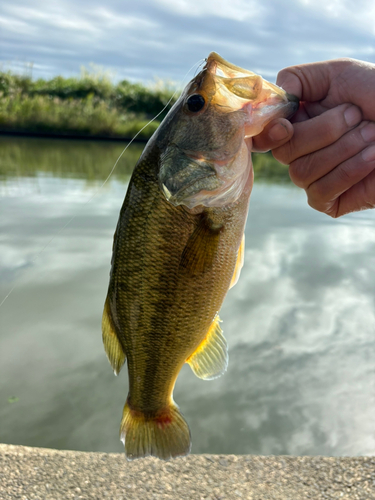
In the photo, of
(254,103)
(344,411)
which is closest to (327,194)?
(254,103)

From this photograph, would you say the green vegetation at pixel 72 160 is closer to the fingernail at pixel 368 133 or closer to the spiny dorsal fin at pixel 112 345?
the spiny dorsal fin at pixel 112 345

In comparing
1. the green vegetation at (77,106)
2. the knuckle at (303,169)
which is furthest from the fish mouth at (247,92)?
the green vegetation at (77,106)

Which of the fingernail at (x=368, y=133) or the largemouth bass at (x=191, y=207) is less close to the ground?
the fingernail at (x=368, y=133)

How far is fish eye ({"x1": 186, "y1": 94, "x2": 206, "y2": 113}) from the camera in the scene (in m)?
1.51

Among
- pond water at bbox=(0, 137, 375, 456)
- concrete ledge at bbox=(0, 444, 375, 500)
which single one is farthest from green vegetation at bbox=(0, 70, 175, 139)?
concrete ledge at bbox=(0, 444, 375, 500)

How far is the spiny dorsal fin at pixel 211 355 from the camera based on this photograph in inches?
70.8

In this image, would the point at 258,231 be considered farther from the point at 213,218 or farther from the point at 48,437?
the point at 213,218

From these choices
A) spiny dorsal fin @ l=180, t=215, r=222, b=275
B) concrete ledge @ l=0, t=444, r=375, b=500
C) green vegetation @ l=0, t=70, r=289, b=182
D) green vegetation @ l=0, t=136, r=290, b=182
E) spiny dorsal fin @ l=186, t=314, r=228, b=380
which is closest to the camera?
spiny dorsal fin @ l=180, t=215, r=222, b=275

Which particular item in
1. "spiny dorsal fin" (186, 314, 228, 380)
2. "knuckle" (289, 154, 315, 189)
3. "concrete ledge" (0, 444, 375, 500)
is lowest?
"concrete ledge" (0, 444, 375, 500)

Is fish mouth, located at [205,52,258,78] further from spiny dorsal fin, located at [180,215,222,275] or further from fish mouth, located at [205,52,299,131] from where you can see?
spiny dorsal fin, located at [180,215,222,275]

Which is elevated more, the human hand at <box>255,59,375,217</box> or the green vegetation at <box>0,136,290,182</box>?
the human hand at <box>255,59,375,217</box>

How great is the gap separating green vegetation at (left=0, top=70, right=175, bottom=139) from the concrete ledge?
63.1 feet

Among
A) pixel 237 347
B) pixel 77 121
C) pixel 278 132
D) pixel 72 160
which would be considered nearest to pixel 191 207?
pixel 278 132

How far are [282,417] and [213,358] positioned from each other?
2.24m
